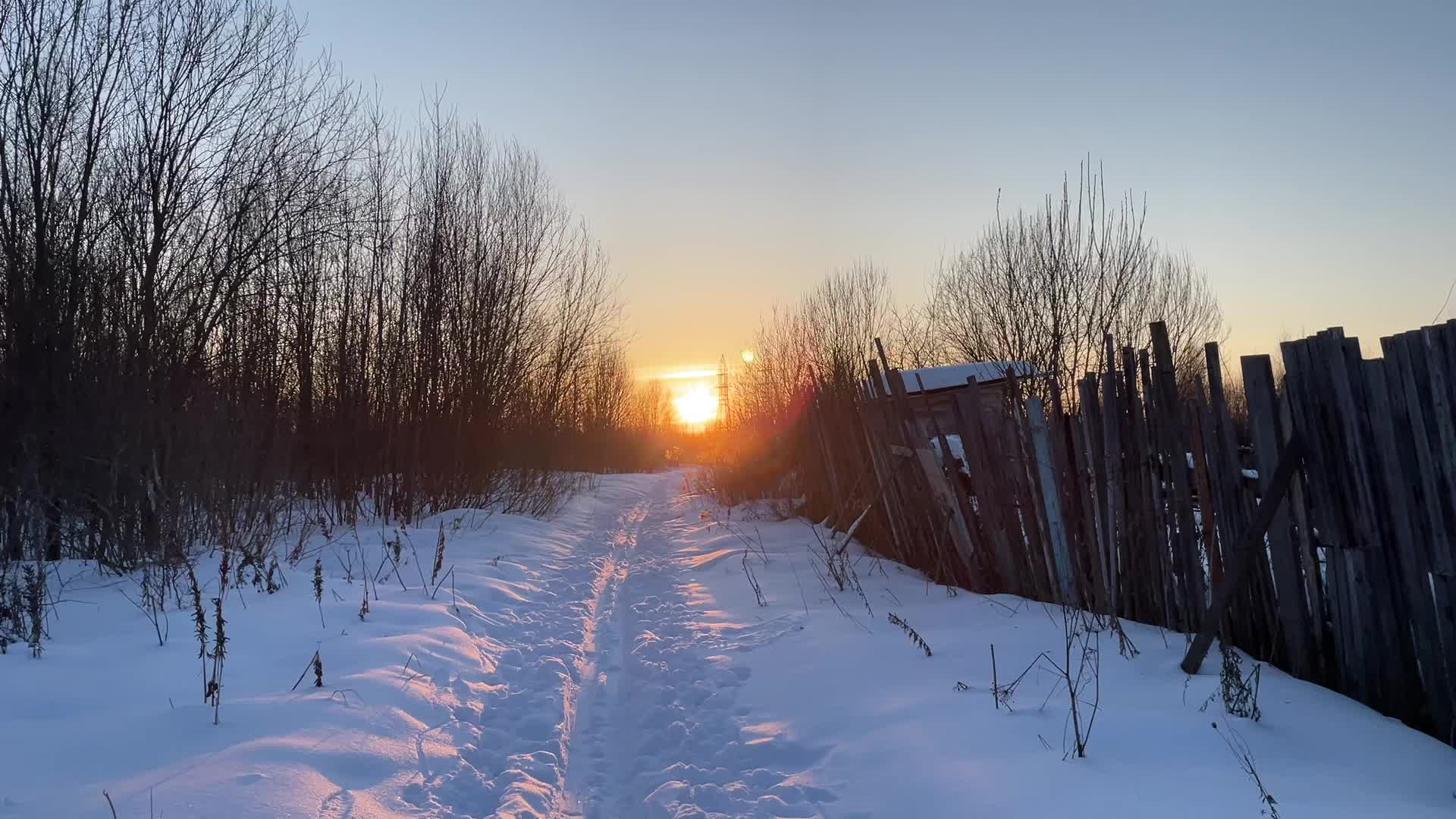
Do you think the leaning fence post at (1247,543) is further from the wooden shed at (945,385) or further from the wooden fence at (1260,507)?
the wooden shed at (945,385)

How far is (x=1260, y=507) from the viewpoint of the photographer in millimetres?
3369

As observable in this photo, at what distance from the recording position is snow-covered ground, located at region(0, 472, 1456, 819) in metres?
2.60

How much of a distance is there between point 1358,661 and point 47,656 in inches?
233

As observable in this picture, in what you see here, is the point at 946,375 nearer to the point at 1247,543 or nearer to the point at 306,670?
the point at 1247,543

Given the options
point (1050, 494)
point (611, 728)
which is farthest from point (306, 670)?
point (1050, 494)

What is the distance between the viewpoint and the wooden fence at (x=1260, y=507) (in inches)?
117

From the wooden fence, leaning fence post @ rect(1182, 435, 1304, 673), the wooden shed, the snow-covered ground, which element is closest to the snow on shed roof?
the wooden shed

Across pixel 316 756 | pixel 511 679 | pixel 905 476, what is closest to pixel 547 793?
pixel 316 756

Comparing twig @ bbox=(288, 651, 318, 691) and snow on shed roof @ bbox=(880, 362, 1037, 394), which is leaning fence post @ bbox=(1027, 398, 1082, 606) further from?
twig @ bbox=(288, 651, 318, 691)

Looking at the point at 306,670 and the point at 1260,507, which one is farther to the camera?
the point at 306,670

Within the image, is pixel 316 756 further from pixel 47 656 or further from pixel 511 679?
pixel 47 656

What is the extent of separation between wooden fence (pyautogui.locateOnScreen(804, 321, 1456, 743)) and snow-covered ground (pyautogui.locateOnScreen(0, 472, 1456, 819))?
0.86 feet

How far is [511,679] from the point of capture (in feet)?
14.5

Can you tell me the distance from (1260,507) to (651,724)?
290cm
